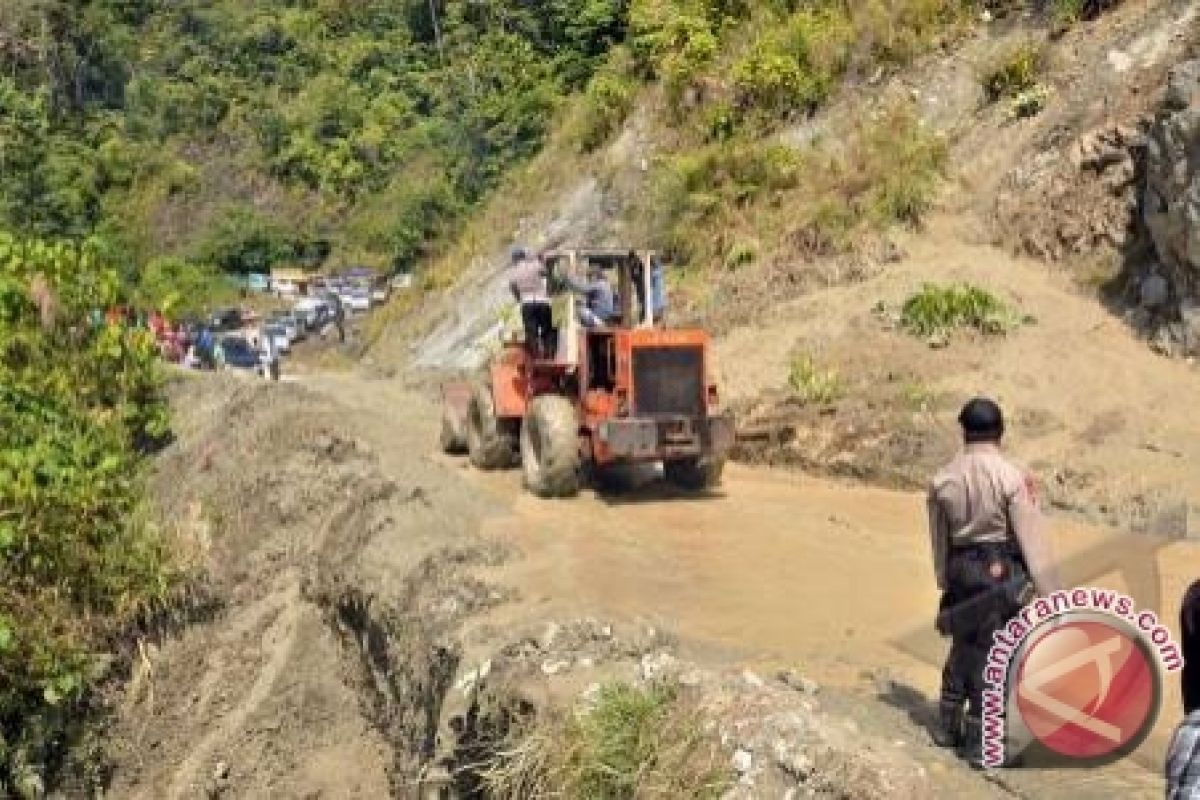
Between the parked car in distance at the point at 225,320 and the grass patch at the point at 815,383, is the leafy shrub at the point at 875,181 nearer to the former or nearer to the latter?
the grass patch at the point at 815,383

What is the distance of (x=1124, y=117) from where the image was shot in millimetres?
17141

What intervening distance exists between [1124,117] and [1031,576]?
39.2 feet

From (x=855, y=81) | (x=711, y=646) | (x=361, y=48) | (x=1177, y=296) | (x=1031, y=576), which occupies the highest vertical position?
(x=361, y=48)

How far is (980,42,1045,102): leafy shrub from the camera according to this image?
19500 millimetres

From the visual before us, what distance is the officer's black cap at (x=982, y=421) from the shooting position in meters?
6.55

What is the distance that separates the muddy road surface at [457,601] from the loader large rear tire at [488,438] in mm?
214

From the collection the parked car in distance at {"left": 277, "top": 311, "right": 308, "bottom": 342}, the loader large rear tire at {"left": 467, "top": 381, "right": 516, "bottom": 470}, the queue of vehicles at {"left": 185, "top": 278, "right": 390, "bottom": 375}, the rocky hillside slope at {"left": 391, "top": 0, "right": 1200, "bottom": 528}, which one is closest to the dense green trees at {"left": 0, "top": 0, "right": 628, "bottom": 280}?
the queue of vehicles at {"left": 185, "top": 278, "right": 390, "bottom": 375}

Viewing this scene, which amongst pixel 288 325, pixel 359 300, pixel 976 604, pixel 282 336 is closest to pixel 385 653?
pixel 976 604

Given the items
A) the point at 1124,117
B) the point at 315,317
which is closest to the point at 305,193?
the point at 315,317

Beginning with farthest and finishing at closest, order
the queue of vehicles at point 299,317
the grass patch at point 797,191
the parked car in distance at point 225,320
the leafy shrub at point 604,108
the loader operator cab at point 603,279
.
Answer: the parked car in distance at point 225,320 → the queue of vehicles at point 299,317 → the leafy shrub at point 604,108 → the grass patch at point 797,191 → the loader operator cab at point 603,279

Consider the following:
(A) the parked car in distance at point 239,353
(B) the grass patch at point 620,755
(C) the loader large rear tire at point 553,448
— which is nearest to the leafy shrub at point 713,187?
(C) the loader large rear tire at point 553,448

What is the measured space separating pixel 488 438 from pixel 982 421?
820 centimetres

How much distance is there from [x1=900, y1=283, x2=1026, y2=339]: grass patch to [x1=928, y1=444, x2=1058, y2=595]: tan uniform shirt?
9.15m

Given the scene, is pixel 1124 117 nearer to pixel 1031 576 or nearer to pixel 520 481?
pixel 520 481
